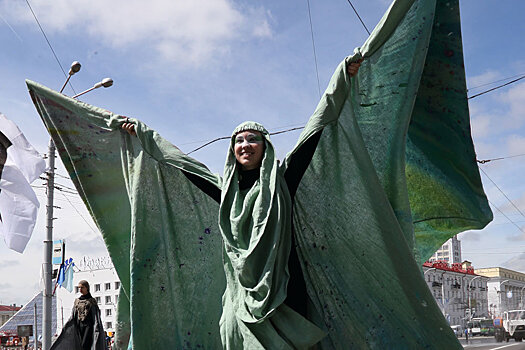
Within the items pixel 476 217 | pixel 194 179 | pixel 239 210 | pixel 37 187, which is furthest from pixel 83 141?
pixel 37 187

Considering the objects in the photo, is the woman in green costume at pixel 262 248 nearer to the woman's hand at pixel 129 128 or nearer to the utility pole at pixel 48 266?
the woman's hand at pixel 129 128

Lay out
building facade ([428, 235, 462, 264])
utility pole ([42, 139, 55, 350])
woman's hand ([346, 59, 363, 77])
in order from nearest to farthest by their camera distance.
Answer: woman's hand ([346, 59, 363, 77]) < utility pole ([42, 139, 55, 350]) < building facade ([428, 235, 462, 264])

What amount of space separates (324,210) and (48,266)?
40.6ft

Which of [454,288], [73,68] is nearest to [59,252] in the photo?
[73,68]

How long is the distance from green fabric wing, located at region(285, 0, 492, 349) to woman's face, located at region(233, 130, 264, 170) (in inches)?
11.4

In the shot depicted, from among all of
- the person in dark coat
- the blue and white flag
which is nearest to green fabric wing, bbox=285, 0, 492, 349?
the person in dark coat

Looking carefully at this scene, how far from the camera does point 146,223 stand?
389 cm

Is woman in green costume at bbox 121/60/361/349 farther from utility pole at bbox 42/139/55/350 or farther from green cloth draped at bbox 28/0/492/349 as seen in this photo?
utility pole at bbox 42/139/55/350

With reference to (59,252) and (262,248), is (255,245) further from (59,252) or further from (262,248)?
(59,252)

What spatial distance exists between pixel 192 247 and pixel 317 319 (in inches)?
40.1

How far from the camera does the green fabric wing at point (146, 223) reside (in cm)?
377

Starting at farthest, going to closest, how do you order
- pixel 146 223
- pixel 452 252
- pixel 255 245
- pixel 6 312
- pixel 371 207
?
pixel 452 252
pixel 6 312
pixel 146 223
pixel 371 207
pixel 255 245

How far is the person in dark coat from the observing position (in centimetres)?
700

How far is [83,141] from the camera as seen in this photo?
4.30 meters
